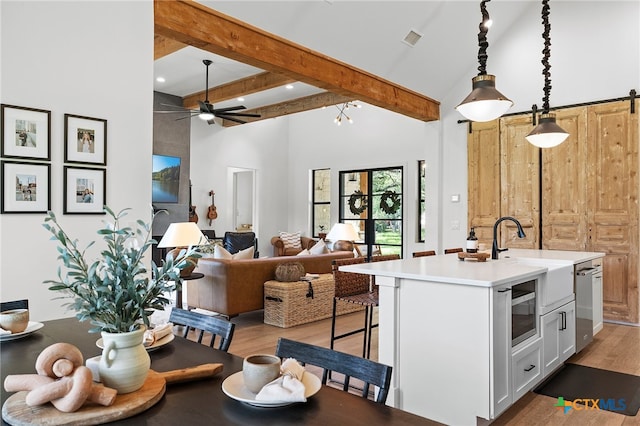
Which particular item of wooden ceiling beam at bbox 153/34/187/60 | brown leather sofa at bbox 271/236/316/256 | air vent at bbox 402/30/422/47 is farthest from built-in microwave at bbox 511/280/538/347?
brown leather sofa at bbox 271/236/316/256

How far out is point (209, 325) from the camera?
176 cm

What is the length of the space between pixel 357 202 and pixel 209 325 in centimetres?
876

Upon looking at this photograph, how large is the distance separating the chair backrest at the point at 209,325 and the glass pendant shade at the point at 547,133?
11.6 ft

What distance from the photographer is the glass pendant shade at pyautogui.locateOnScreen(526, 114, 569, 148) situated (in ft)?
13.3

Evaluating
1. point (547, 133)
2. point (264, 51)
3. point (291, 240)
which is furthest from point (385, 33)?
point (291, 240)

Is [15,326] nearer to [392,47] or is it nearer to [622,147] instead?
[392,47]

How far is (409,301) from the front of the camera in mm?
2652

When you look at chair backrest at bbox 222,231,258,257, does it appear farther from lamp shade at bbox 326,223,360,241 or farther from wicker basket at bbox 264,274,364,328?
lamp shade at bbox 326,223,360,241

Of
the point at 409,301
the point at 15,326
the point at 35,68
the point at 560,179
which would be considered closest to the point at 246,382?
the point at 15,326

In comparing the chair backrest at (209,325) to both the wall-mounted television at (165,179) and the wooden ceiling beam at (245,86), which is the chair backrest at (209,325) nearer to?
the wooden ceiling beam at (245,86)

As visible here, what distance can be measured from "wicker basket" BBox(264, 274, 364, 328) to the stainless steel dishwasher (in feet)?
8.66

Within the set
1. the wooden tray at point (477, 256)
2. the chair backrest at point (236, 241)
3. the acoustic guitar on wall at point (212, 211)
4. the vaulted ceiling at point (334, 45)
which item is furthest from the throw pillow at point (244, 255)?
the acoustic guitar on wall at point (212, 211)

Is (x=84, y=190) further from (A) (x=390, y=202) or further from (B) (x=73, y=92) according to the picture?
(A) (x=390, y=202)

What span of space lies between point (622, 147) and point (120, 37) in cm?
556
